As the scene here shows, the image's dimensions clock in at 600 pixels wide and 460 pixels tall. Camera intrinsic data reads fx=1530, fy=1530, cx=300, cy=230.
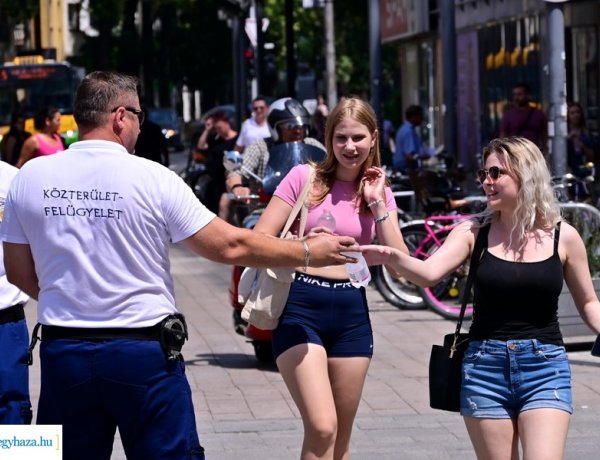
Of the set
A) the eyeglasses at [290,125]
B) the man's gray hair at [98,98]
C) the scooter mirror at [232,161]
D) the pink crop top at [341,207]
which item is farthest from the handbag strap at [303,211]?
the scooter mirror at [232,161]

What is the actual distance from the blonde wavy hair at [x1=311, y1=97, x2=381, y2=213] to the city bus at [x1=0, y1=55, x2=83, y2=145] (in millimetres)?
32106

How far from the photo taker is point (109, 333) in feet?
15.3

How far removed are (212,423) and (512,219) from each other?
347cm

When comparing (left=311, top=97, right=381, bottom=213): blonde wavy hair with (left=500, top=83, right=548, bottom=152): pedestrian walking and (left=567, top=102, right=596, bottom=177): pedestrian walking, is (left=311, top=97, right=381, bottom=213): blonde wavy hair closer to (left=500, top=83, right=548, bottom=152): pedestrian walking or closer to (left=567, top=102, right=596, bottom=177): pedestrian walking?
(left=567, top=102, right=596, bottom=177): pedestrian walking

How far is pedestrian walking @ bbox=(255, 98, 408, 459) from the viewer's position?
5.75m

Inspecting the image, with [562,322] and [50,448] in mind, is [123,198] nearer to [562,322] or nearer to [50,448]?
[50,448]

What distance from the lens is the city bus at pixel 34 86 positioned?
3797cm

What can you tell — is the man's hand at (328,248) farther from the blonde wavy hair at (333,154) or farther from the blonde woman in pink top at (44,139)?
the blonde woman in pink top at (44,139)

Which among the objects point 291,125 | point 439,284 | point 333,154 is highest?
point 291,125

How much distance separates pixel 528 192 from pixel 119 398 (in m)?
1.63

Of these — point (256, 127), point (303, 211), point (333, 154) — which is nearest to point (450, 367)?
point (303, 211)

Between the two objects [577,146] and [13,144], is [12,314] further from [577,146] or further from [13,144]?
[13,144]

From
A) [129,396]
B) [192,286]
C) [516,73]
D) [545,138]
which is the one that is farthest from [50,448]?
[516,73]

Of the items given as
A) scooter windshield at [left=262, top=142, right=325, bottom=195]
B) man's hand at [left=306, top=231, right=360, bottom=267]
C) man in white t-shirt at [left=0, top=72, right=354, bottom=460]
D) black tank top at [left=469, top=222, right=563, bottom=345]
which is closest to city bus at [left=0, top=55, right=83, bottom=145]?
scooter windshield at [left=262, top=142, right=325, bottom=195]
